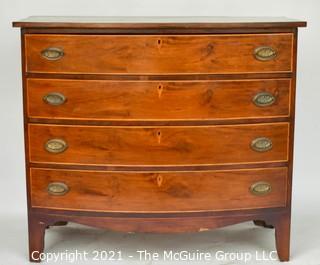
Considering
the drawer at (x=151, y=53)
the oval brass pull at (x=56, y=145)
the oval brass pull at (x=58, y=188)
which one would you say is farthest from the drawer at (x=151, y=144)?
the drawer at (x=151, y=53)

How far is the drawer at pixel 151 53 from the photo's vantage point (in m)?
3.81

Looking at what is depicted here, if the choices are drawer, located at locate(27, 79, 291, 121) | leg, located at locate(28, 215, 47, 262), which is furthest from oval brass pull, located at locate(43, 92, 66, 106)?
leg, located at locate(28, 215, 47, 262)

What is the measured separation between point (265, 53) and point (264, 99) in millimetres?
197

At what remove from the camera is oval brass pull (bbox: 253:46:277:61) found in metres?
3.86

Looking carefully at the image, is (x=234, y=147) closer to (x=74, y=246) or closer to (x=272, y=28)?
(x=272, y=28)

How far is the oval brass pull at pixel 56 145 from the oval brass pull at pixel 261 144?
2.66 feet

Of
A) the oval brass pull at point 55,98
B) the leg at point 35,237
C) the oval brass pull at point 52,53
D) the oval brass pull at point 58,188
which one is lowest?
the leg at point 35,237

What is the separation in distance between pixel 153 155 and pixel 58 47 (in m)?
0.61

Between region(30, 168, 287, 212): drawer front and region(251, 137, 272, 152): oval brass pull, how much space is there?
0.10 meters

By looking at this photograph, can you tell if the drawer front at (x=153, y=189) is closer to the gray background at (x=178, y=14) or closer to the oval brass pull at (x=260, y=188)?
the oval brass pull at (x=260, y=188)

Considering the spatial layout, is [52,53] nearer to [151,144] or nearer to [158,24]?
[158,24]

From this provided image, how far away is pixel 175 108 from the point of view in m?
3.86
